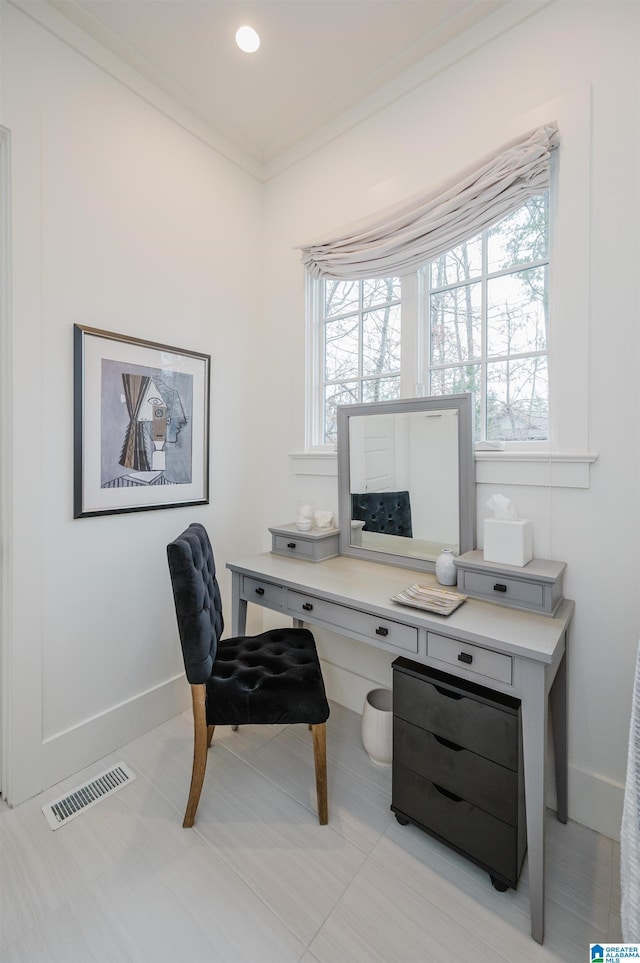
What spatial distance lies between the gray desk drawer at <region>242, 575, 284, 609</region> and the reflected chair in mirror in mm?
557

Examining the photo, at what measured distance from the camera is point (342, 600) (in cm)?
156

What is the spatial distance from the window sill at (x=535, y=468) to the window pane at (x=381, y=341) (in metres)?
0.71

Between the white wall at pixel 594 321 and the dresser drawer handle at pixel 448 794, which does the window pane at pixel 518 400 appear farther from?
the dresser drawer handle at pixel 448 794

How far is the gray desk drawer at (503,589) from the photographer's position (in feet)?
4.59

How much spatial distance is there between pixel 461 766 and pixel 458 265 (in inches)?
78.9

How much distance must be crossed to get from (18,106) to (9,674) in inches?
84.7

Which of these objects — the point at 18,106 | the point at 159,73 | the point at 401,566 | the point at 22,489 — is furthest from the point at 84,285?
the point at 401,566

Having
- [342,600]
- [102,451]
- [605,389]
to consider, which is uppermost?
[605,389]

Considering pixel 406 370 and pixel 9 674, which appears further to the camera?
pixel 406 370

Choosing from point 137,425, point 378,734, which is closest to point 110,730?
point 378,734

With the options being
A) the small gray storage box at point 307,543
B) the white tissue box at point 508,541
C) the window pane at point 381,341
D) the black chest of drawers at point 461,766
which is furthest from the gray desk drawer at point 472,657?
the window pane at point 381,341

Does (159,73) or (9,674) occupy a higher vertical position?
(159,73)

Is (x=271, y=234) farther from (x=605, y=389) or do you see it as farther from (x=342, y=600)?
(x=342, y=600)

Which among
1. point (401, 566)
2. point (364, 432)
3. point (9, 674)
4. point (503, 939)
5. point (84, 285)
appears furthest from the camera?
point (364, 432)
